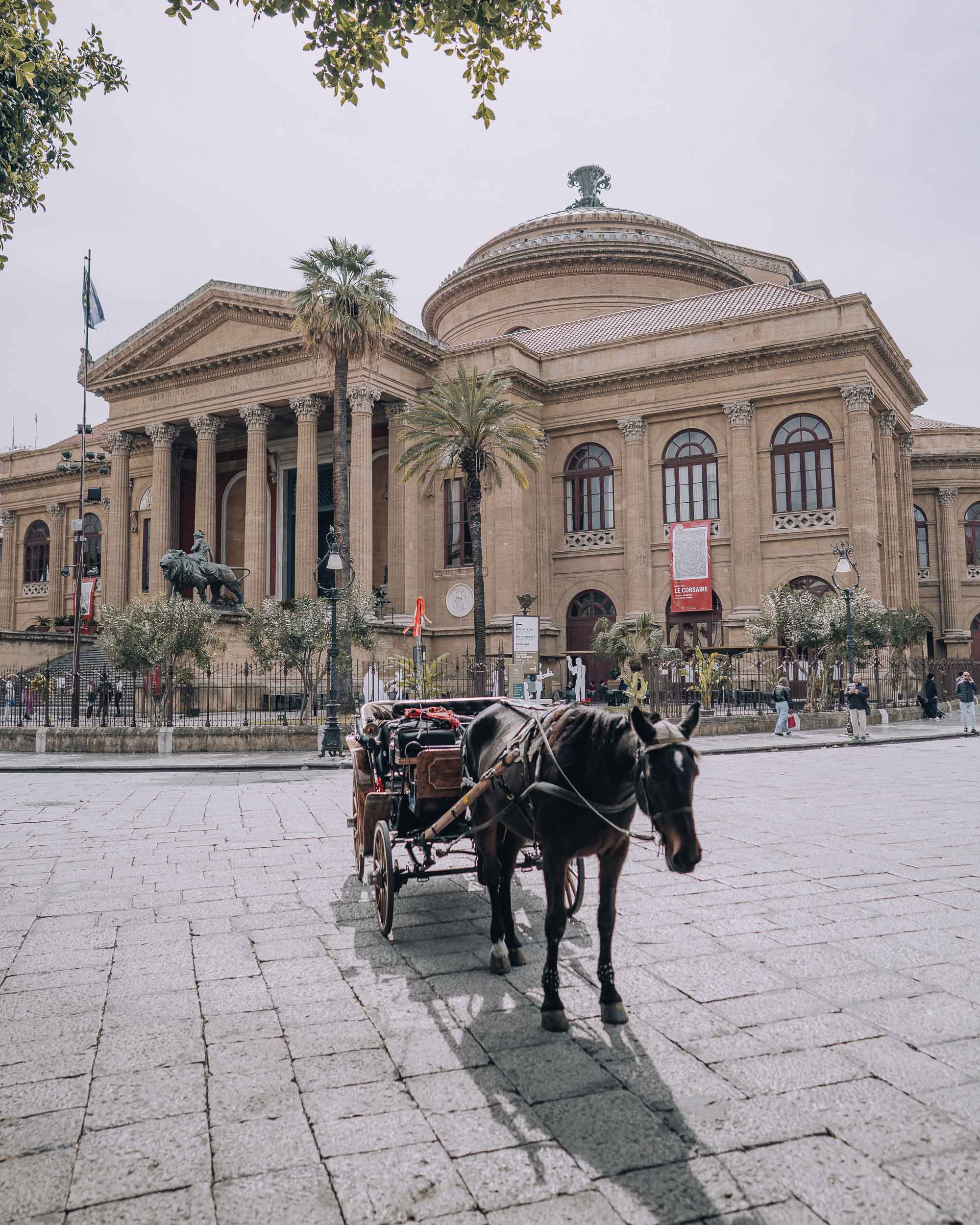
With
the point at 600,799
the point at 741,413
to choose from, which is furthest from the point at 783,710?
the point at 600,799

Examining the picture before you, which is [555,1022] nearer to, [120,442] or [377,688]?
[377,688]

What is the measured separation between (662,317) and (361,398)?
1358 cm

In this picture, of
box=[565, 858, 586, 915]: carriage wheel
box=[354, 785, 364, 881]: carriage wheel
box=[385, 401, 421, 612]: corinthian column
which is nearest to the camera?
box=[565, 858, 586, 915]: carriage wheel

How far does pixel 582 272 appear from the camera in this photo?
45969mm

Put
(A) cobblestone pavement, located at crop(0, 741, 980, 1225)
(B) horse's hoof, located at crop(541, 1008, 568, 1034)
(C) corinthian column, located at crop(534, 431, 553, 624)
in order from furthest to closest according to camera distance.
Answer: (C) corinthian column, located at crop(534, 431, 553, 624)
(B) horse's hoof, located at crop(541, 1008, 568, 1034)
(A) cobblestone pavement, located at crop(0, 741, 980, 1225)

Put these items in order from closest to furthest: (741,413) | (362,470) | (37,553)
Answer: (741,413)
(362,470)
(37,553)

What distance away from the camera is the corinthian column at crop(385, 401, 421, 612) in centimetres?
3734

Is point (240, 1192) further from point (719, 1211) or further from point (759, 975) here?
point (759, 975)

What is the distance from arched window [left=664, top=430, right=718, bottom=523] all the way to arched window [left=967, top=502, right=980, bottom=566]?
1718 cm

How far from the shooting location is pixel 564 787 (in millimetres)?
4152

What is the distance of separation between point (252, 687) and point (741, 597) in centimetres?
1751

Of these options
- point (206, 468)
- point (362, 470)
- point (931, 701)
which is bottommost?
point (931, 701)

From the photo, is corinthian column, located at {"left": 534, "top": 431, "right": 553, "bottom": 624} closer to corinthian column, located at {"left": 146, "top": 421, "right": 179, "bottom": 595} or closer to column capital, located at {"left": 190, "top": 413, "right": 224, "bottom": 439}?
column capital, located at {"left": 190, "top": 413, "right": 224, "bottom": 439}

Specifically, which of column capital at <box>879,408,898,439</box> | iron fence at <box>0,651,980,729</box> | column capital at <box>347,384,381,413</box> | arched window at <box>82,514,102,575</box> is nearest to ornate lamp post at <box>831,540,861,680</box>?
iron fence at <box>0,651,980,729</box>
